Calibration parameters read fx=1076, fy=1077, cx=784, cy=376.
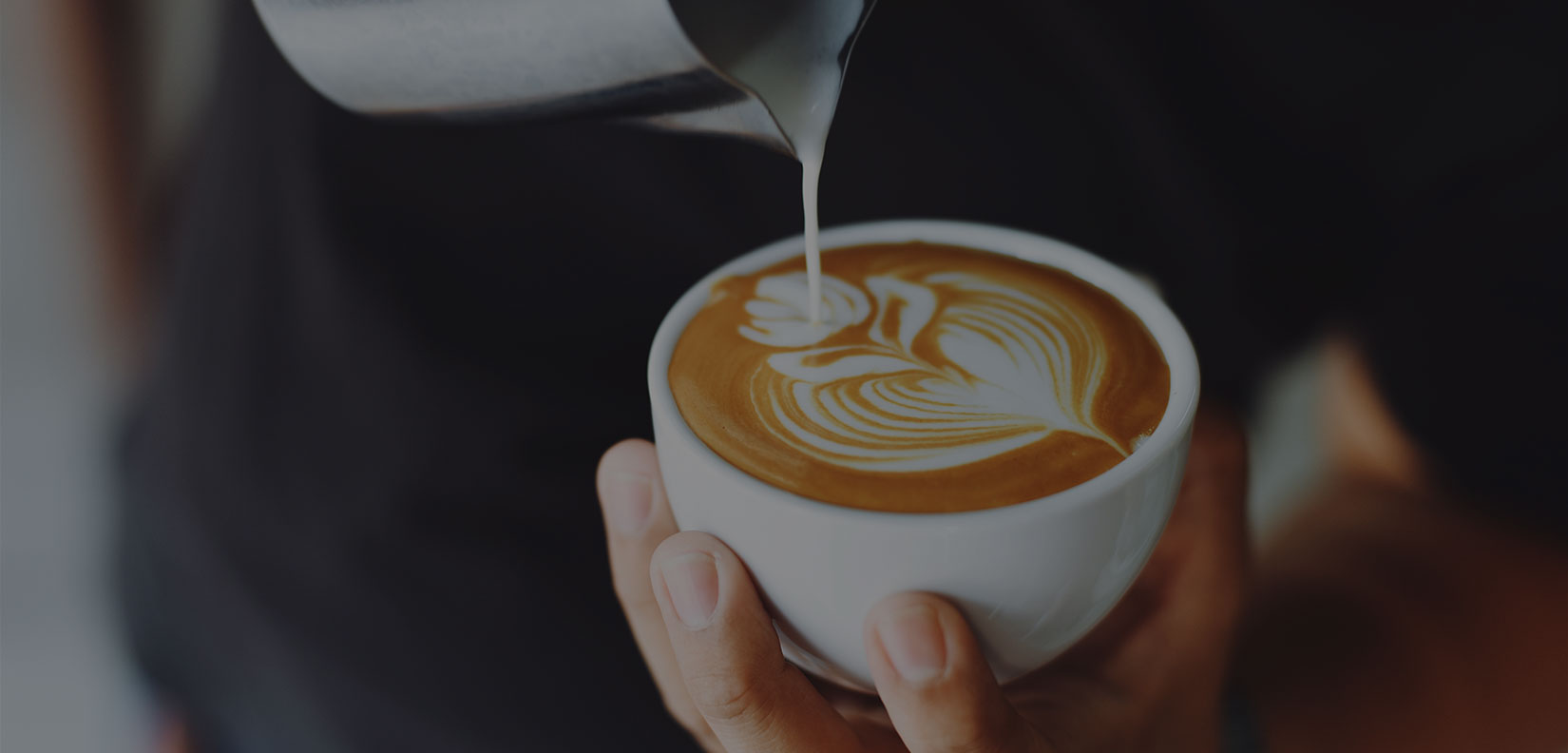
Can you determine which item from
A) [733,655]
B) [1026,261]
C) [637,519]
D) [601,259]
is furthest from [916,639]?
[601,259]

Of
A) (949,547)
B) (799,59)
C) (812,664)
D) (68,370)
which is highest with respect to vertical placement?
(799,59)

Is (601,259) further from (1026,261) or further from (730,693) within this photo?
(730,693)

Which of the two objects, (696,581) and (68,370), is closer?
(696,581)

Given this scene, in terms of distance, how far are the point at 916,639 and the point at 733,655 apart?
0.12 metres

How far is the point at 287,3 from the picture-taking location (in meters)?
0.61

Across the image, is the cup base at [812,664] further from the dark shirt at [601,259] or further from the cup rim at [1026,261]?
the dark shirt at [601,259]

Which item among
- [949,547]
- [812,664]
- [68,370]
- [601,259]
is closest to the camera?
[949,547]

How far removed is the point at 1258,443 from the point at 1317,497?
1.35 feet

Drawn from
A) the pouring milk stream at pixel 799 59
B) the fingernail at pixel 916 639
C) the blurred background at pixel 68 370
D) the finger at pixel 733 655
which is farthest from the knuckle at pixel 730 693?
the blurred background at pixel 68 370

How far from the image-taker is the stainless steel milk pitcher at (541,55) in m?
0.53

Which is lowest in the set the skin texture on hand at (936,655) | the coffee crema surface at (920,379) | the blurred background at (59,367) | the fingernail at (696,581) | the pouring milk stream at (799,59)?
the blurred background at (59,367)

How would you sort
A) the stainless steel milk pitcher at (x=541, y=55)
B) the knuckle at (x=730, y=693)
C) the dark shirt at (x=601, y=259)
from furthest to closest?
the dark shirt at (x=601, y=259) → the knuckle at (x=730, y=693) → the stainless steel milk pitcher at (x=541, y=55)

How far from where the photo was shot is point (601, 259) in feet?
3.82

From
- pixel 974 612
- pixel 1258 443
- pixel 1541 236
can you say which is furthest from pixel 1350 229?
pixel 974 612
